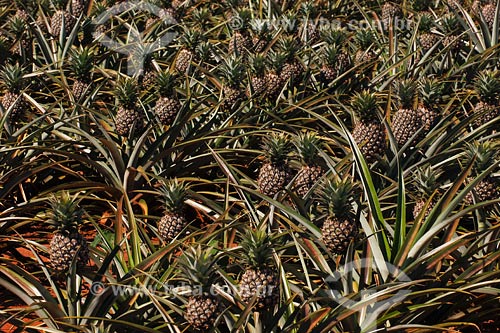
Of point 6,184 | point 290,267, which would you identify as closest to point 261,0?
point 6,184

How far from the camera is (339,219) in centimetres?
350

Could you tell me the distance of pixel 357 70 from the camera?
20.0 feet

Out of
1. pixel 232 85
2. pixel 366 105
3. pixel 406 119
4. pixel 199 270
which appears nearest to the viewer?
pixel 199 270

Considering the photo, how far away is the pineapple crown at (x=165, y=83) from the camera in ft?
16.3

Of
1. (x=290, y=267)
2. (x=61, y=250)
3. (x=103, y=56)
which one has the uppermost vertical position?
(x=103, y=56)

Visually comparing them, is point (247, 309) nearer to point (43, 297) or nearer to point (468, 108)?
point (43, 297)

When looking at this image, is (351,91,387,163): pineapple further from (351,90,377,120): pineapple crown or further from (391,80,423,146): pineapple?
(391,80,423,146): pineapple

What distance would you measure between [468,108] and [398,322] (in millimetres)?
3023

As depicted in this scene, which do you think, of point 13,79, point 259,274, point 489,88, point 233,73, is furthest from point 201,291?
point 489,88

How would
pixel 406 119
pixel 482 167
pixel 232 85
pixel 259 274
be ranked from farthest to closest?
pixel 232 85, pixel 406 119, pixel 482 167, pixel 259 274

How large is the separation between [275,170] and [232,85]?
1347 mm

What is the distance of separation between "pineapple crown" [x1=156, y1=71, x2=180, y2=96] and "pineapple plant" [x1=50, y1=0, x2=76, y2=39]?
1.85 meters

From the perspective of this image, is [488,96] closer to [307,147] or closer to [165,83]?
[307,147]

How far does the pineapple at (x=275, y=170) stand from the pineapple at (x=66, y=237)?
1.09 m
